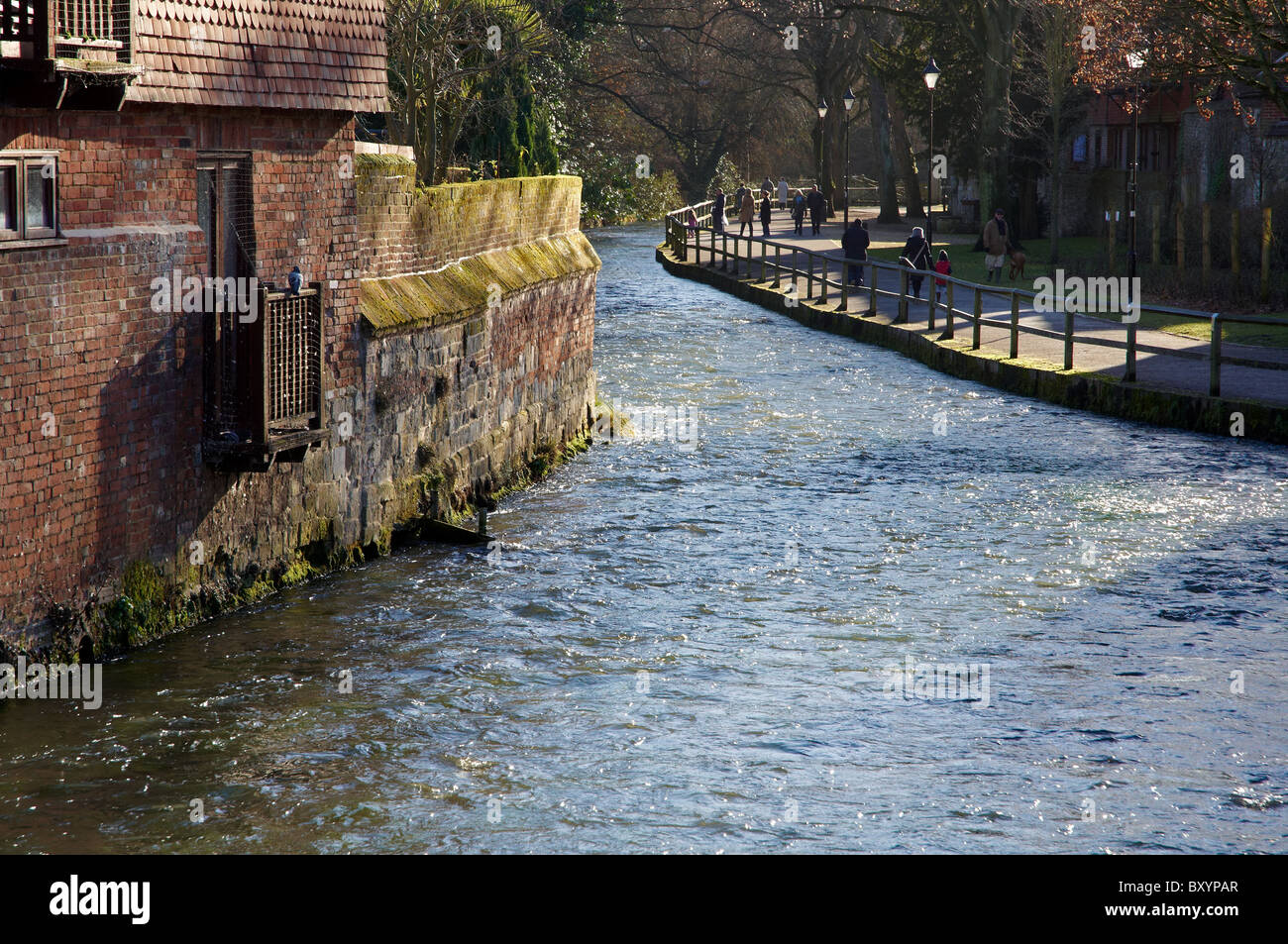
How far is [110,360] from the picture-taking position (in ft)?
31.8

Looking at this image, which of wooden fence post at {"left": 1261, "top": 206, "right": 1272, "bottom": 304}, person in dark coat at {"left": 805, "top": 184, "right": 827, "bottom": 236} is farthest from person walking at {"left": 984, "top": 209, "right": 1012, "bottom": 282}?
person in dark coat at {"left": 805, "top": 184, "right": 827, "bottom": 236}

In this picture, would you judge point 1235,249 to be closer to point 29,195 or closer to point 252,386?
point 252,386

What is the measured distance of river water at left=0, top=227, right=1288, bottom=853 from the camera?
24.8 ft

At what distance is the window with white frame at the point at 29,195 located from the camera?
8.73 meters

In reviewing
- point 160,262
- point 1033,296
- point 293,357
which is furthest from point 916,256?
point 160,262

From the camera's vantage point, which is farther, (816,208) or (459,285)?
(816,208)

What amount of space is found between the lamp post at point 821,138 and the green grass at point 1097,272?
12.9 metres

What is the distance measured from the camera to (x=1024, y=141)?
1768 inches

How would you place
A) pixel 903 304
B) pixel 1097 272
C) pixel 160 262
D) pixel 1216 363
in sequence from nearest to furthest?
pixel 160 262
pixel 1216 363
pixel 903 304
pixel 1097 272

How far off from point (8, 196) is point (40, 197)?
292 millimetres

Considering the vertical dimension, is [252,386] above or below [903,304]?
below

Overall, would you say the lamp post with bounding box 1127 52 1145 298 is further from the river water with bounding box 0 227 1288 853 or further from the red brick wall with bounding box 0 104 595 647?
the red brick wall with bounding box 0 104 595 647

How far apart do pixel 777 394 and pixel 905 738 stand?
42.2 feet

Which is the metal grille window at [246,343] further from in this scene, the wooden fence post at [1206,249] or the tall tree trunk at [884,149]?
the tall tree trunk at [884,149]
